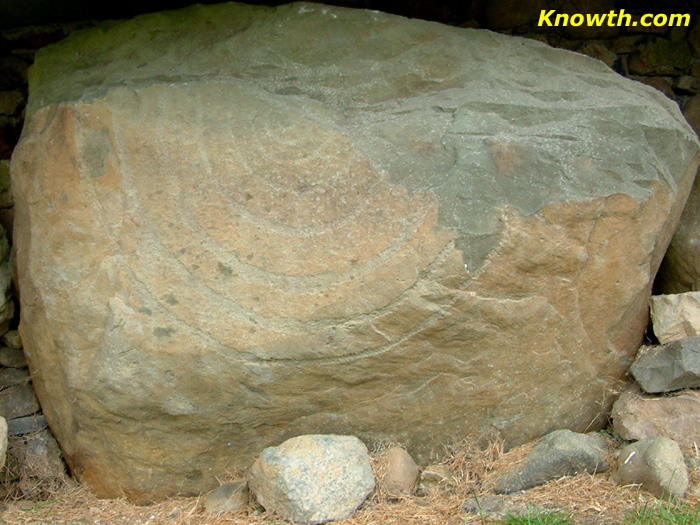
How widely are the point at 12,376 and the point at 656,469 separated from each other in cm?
247

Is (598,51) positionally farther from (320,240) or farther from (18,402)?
(18,402)

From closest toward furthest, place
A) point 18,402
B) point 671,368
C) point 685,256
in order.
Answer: point 671,368, point 18,402, point 685,256

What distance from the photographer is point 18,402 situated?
274 cm

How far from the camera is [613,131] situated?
2420 mm

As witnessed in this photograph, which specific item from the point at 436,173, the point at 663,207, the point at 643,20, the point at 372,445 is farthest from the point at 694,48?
the point at 372,445

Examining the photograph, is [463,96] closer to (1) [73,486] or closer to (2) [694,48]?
(2) [694,48]

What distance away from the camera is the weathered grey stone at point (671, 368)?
246 centimetres

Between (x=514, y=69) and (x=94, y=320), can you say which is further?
(x=514, y=69)

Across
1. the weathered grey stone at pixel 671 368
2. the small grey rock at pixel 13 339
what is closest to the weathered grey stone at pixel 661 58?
the weathered grey stone at pixel 671 368

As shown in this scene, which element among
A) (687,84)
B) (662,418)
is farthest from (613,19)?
(662,418)

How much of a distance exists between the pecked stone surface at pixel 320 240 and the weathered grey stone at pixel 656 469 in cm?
32

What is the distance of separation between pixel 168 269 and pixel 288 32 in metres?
0.99

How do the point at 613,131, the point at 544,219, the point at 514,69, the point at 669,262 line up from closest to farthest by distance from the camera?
the point at 544,219 < the point at 613,131 < the point at 514,69 < the point at 669,262

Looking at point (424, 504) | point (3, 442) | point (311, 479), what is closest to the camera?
point (311, 479)
